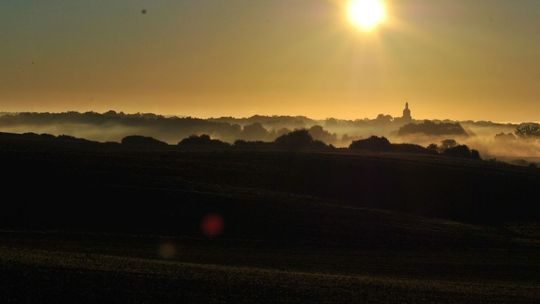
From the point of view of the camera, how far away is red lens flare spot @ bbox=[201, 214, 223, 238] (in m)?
55.0

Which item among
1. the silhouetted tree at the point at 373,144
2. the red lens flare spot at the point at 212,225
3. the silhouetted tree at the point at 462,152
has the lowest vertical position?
the red lens flare spot at the point at 212,225

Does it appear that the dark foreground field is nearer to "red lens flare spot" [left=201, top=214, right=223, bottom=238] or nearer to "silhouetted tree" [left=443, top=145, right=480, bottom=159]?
"red lens flare spot" [left=201, top=214, right=223, bottom=238]

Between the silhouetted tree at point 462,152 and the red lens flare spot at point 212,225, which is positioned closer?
the red lens flare spot at point 212,225

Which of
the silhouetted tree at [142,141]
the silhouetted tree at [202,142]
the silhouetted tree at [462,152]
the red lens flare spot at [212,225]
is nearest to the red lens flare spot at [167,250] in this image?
the red lens flare spot at [212,225]

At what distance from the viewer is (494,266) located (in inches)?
1758

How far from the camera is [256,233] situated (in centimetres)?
5606

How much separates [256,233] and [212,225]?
4.52 metres

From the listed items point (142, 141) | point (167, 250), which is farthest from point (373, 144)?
point (167, 250)

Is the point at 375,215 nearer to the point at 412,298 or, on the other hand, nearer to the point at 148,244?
the point at 148,244

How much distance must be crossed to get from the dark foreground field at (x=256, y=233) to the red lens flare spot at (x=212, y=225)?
42 centimetres

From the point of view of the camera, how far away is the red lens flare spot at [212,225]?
5497cm

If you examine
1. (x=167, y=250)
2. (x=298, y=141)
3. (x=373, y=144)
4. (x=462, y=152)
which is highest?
(x=298, y=141)

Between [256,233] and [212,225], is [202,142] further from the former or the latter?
[256,233]

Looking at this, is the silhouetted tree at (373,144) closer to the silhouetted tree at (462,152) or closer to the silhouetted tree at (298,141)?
the silhouetted tree at (298,141)
